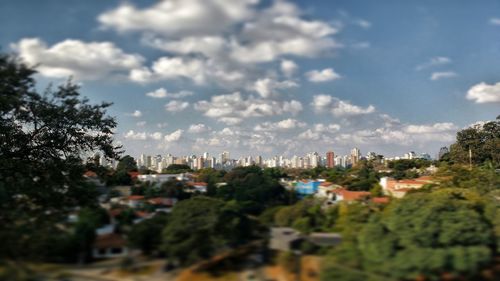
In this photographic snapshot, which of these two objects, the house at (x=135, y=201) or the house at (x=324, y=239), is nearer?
the house at (x=324, y=239)

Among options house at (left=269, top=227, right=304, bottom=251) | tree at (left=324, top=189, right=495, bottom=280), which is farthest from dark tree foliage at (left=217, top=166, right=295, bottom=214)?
tree at (left=324, top=189, right=495, bottom=280)

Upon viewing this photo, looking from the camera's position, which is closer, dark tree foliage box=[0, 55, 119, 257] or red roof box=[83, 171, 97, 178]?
dark tree foliage box=[0, 55, 119, 257]

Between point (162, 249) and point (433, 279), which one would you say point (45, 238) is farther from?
point (433, 279)

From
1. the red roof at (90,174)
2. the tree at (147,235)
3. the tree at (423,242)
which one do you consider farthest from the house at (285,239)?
the red roof at (90,174)

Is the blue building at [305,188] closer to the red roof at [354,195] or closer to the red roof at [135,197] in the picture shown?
the red roof at [354,195]

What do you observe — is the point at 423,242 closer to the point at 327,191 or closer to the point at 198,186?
the point at 327,191

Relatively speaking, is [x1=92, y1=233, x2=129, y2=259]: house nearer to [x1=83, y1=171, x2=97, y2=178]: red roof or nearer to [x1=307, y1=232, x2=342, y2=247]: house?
[x1=307, y1=232, x2=342, y2=247]: house

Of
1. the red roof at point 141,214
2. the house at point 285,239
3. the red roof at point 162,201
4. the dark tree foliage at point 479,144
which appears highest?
the dark tree foliage at point 479,144
